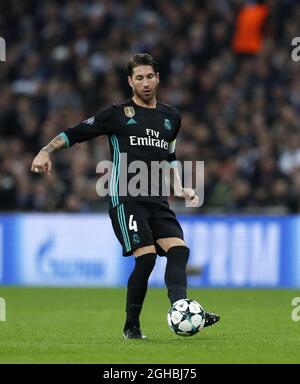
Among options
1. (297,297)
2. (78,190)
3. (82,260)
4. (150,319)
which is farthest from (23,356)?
(78,190)

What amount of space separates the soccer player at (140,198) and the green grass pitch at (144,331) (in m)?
0.50

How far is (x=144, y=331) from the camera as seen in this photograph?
401 inches

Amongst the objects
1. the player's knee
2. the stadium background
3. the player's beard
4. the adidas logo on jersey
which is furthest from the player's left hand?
the stadium background

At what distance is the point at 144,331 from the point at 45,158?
2287 millimetres

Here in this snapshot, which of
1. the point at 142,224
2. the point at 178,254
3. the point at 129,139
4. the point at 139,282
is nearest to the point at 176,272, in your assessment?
the point at 178,254

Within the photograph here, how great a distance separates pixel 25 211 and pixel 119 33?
16.2 feet

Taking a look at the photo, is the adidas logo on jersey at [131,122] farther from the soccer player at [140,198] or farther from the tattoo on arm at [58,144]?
the tattoo on arm at [58,144]

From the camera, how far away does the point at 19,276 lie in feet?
58.6

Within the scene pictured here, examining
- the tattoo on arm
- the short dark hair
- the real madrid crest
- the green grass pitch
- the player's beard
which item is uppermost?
the short dark hair

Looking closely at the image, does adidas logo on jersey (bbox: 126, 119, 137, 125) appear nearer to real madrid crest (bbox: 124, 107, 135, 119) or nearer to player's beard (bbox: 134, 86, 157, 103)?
real madrid crest (bbox: 124, 107, 135, 119)

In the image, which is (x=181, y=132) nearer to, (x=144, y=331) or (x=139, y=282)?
(x=144, y=331)

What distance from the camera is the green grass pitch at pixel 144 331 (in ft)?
26.2

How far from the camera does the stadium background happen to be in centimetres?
1759

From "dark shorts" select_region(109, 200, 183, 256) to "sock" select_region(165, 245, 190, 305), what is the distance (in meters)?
0.16
